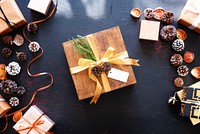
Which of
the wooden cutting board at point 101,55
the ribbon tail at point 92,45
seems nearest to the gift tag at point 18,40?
the wooden cutting board at point 101,55

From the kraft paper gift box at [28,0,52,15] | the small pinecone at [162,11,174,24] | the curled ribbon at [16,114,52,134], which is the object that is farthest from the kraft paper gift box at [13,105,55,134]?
the small pinecone at [162,11,174,24]

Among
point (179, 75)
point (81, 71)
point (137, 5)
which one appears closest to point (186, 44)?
point (179, 75)

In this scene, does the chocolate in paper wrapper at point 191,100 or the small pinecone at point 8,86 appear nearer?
the chocolate in paper wrapper at point 191,100

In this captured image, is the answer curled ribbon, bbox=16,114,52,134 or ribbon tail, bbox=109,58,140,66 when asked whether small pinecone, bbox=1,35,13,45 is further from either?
ribbon tail, bbox=109,58,140,66

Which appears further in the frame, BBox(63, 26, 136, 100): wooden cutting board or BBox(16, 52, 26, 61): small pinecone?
BBox(16, 52, 26, 61): small pinecone

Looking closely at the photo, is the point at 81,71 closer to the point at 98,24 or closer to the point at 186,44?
the point at 98,24

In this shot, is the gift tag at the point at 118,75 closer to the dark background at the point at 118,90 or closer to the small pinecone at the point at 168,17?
the dark background at the point at 118,90
